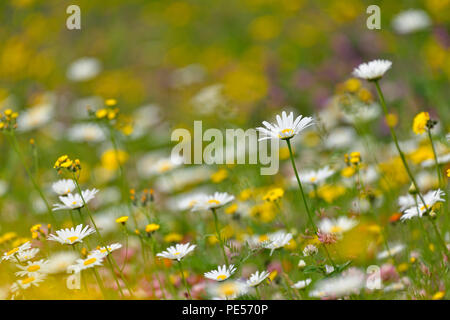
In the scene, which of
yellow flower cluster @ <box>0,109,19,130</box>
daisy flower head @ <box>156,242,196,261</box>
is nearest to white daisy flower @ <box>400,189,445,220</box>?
daisy flower head @ <box>156,242,196,261</box>

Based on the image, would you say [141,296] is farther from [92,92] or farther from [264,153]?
[92,92]

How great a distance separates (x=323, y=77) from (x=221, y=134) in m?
1.25

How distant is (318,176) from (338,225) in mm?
221

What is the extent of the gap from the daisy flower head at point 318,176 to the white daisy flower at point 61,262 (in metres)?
0.89

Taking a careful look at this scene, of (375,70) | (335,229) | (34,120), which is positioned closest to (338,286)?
(335,229)

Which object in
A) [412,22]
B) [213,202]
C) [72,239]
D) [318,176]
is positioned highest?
[412,22]

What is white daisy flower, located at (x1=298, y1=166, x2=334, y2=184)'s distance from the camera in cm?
209

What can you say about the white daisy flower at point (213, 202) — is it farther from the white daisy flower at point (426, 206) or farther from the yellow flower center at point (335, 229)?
the white daisy flower at point (426, 206)

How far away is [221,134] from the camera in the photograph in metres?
3.32

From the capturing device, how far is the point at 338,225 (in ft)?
6.47

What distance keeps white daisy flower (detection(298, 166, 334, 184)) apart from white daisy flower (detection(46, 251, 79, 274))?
2.92 feet

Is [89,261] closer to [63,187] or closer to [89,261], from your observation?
[89,261]


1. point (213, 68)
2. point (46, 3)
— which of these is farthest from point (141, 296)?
point (46, 3)

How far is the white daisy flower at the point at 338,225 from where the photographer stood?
192cm
